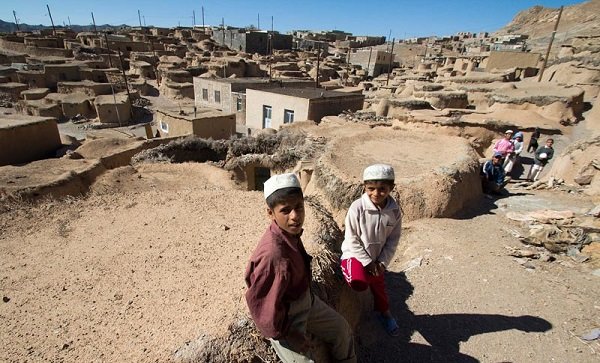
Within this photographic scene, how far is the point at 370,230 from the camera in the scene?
344 centimetres

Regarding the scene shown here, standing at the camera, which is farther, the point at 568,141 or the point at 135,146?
the point at 135,146

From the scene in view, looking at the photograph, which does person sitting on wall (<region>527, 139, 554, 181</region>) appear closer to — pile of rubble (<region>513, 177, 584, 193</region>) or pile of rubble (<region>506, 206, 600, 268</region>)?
pile of rubble (<region>513, 177, 584, 193</region>)

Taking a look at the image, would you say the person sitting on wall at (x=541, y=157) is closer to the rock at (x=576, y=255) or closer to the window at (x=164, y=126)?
the rock at (x=576, y=255)

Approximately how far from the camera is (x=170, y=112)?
1889cm

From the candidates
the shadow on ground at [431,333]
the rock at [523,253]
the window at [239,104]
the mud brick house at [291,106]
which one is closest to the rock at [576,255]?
the rock at [523,253]

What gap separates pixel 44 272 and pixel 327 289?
136 inches

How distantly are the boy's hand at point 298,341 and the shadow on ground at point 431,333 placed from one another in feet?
5.62

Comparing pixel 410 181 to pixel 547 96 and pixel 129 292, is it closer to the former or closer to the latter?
pixel 129 292

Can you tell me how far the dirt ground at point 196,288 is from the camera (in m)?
3.12

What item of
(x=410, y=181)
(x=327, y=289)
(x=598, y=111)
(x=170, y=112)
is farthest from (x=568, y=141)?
(x=170, y=112)

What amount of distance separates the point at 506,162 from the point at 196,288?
9478 mm

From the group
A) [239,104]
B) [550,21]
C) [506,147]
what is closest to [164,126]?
[239,104]

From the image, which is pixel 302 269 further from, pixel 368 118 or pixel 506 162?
pixel 368 118

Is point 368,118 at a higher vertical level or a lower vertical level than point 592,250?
higher
